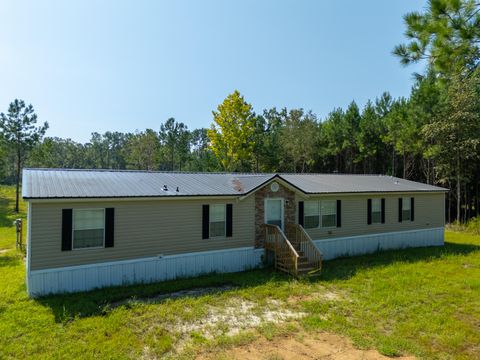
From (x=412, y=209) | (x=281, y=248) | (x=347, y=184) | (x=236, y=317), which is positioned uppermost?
(x=347, y=184)

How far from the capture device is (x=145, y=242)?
1064 centimetres

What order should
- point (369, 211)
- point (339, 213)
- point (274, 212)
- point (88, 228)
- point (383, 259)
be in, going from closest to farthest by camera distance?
point (88, 228) < point (274, 212) < point (383, 259) < point (339, 213) < point (369, 211)

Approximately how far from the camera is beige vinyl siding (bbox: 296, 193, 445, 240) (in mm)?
14797

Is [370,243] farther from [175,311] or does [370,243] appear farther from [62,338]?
[62,338]

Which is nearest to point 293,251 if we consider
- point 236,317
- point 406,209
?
point 236,317

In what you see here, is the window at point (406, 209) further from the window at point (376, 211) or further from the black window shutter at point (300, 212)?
the black window shutter at point (300, 212)

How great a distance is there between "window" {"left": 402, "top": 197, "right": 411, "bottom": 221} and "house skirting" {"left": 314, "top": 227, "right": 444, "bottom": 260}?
31.1 inches

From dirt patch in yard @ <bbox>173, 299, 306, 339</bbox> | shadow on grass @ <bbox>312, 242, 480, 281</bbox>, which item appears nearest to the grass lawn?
dirt patch in yard @ <bbox>173, 299, 306, 339</bbox>

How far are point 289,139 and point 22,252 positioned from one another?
91.6ft

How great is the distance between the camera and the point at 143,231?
10.6 meters

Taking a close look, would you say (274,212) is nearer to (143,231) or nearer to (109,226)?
(143,231)

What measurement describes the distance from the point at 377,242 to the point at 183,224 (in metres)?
10.2

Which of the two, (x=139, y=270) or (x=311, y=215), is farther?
(x=311, y=215)

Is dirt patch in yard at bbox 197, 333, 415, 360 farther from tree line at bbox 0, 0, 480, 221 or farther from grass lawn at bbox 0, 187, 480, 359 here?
tree line at bbox 0, 0, 480, 221
